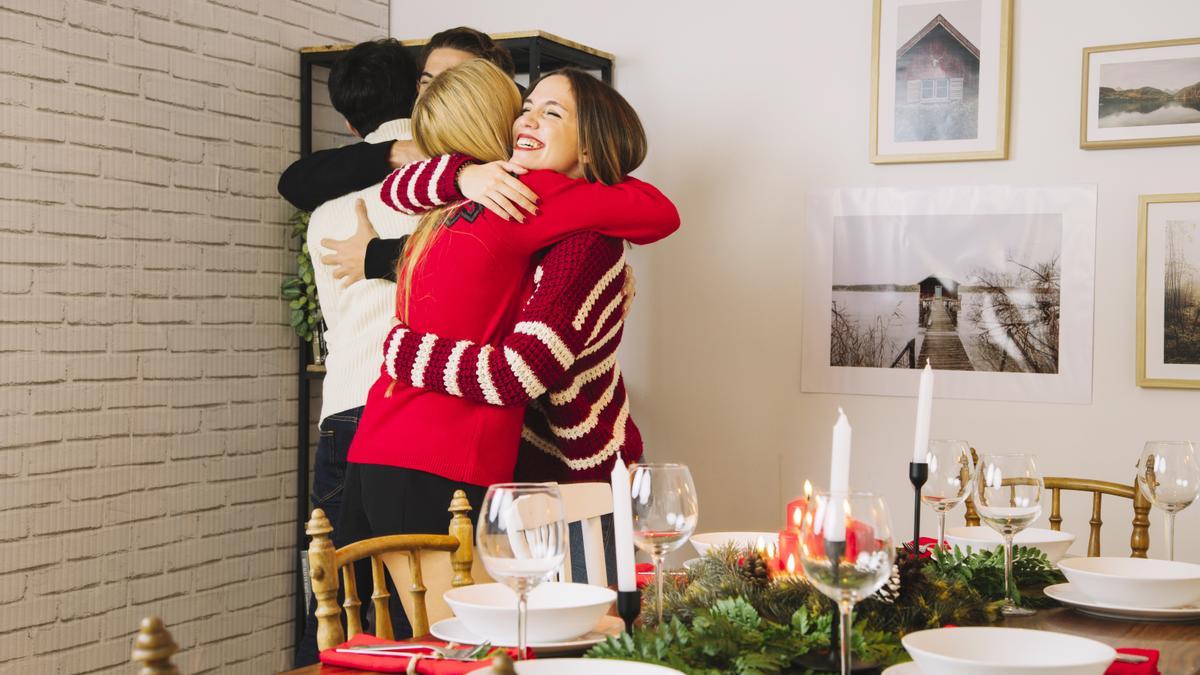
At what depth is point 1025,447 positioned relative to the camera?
2949 mm

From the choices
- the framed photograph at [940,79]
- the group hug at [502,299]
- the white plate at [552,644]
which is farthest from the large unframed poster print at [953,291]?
Result: the white plate at [552,644]

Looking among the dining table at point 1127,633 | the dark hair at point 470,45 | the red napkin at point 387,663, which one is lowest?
the dining table at point 1127,633

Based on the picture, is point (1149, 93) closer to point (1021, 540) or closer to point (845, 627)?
point (1021, 540)

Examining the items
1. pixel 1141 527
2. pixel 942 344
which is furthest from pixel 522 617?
pixel 942 344

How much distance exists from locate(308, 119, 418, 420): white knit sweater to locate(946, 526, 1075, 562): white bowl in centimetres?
130

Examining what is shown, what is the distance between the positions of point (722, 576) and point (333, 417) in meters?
1.59

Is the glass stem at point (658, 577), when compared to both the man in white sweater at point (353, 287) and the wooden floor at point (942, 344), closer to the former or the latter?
the man in white sweater at point (353, 287)

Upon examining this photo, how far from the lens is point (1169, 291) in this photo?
280cm

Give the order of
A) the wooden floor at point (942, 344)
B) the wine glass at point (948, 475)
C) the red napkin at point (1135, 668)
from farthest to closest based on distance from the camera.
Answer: the wooden floor at point (942, 344) < the wine glass at point (948, 475) < the red napkin at point (1135, 668)

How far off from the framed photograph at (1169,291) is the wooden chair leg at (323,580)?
2071mm

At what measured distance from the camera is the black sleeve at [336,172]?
2.78 metres

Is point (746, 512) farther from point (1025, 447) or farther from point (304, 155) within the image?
point (304, 155)

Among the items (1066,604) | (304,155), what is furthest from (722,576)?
(304,155)

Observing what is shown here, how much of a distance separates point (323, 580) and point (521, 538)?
401 millimetres
